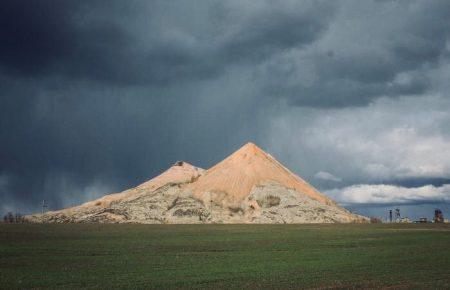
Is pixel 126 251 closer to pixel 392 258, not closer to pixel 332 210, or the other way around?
pixel 392 258

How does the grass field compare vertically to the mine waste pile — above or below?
below

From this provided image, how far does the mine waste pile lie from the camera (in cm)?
16212

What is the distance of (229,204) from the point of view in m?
176

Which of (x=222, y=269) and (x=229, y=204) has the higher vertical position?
(x=229, y=204)

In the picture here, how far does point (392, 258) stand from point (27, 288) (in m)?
28.5

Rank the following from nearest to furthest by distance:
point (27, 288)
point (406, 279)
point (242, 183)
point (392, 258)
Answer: point (27, 288)
point (406, 279)
point (392, 258)
point (242, 183)

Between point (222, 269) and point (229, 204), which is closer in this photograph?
point (222, 269)

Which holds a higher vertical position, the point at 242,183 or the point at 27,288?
the point at 242,183

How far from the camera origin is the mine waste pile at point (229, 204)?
162125 mm

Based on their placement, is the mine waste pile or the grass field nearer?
the grass field

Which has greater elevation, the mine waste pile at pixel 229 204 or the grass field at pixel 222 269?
the mine waste pile at pixel 229 204

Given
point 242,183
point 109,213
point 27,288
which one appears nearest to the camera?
point 27,288

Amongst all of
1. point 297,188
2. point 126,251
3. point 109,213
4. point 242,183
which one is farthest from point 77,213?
point 126,251

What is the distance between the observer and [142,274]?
3041 centimetres
